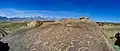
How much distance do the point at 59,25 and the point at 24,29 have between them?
1.71m

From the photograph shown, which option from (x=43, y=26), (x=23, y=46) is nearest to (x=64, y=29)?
(x=43, y=26)

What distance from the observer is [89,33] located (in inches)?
372

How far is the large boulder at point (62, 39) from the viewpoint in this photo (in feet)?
29.3

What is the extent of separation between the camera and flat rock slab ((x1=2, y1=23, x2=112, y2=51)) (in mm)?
8930

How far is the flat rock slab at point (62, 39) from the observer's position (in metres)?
8.93

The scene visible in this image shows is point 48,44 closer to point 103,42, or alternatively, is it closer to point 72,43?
point 72,43

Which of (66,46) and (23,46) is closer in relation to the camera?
(66,46)

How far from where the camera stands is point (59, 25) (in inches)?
Answer: 391

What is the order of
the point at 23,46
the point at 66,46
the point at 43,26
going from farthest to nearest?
the point at 43,26, the point at 23,46, the point at 66,46

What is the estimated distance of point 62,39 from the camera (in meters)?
9.20

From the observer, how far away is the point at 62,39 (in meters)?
9.20

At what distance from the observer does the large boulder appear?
8930 mm

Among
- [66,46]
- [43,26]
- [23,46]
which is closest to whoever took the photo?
[66,46]

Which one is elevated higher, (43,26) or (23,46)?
(43,26)
